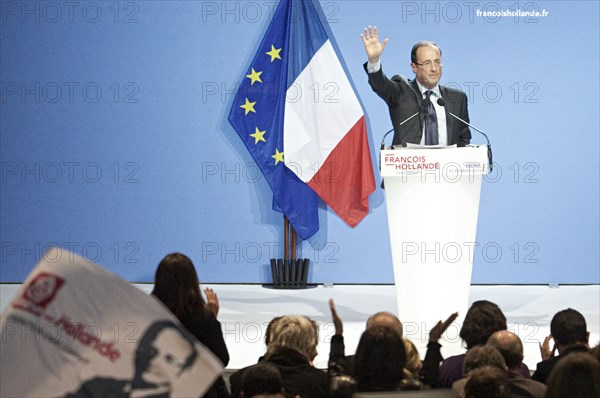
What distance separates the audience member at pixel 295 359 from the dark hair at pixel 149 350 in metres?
0.63

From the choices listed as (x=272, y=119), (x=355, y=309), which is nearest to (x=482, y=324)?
(x=355, y=309)

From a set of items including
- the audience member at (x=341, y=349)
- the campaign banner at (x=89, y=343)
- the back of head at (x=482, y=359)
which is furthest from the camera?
the audience member at (x=341, y=349)

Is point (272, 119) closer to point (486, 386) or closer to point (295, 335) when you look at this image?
point (295, 335)

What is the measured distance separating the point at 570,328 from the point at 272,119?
4.66 metres

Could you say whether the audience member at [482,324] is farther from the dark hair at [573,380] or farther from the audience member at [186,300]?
the dark hair at [573,380]

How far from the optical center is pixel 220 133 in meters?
8.20

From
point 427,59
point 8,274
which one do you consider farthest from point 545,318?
point 8,274

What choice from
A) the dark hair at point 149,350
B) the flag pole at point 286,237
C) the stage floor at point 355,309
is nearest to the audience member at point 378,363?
the dark hair at point 149,350

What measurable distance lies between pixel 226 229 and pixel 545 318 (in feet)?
10.2

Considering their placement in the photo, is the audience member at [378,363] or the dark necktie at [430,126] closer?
the audience member at [378,363]

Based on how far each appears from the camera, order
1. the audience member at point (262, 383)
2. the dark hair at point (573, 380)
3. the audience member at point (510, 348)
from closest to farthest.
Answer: the dark hair at point (573, 380)
the audience member at point (262, 383)
the audience member at point (510, 348)

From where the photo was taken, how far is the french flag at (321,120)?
309 inches

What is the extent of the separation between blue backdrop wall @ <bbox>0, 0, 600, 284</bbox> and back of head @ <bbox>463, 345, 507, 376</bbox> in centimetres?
518

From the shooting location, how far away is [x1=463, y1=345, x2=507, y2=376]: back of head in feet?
9.69
